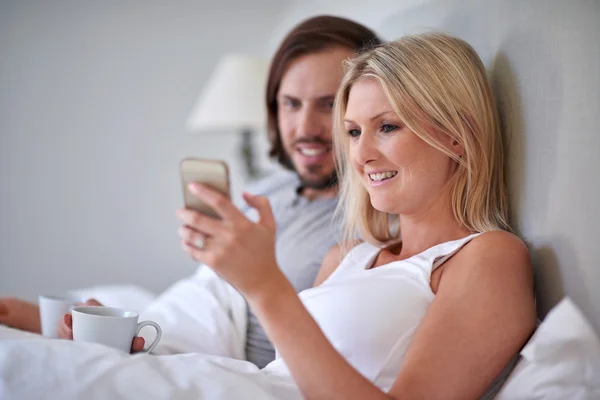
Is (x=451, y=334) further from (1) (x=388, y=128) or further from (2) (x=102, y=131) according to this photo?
(2) (x=102, y=131)

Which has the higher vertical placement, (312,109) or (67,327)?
(312,109)

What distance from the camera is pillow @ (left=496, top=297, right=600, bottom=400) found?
2.64 ft

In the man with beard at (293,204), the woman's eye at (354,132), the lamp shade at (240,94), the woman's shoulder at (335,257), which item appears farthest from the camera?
the lamp shade at (240,94)

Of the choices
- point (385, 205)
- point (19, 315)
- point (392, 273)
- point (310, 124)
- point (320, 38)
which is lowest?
point (19, 315)

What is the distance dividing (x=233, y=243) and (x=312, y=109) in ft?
2.99

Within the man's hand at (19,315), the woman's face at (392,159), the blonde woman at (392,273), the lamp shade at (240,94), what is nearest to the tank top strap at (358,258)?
the blonde woman at (392,273)

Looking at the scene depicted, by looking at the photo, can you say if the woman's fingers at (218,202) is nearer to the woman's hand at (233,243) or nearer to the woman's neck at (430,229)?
the woman's hand at (233,243)

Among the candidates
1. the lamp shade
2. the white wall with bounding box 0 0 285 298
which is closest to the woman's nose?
the lamp shade

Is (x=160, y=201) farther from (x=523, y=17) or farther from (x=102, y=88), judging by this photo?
(x=523, y=17)

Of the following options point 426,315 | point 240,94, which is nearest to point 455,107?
point 426,315

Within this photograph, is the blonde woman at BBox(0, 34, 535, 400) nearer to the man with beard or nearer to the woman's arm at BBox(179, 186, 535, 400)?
the woman's arm at BBox(179, 186, 535, 400)

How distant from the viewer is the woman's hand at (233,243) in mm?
710

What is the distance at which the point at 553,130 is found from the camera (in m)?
0.91

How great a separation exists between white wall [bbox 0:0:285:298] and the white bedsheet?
2.53 m
